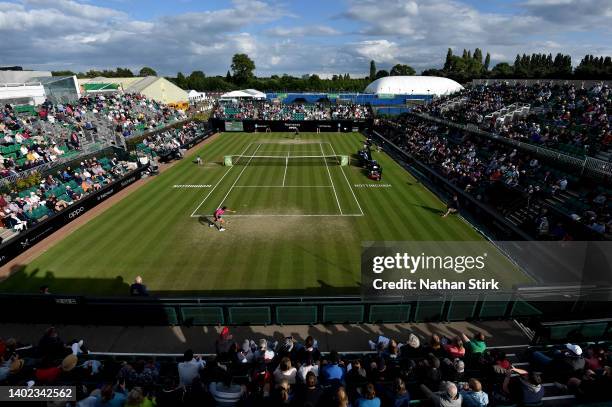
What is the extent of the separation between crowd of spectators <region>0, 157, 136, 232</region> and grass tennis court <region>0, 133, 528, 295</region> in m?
2.61

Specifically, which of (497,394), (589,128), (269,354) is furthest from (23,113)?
(589,128)

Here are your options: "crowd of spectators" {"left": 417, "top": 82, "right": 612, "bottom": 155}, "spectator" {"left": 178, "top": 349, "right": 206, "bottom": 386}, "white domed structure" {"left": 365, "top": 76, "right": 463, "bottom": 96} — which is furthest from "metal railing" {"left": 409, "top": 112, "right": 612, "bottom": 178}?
"white domed structure" {"left": 365, "top": 76, "right": 463, "bottom": 96}

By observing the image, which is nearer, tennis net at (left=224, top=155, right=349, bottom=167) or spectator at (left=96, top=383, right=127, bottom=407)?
spectator at (left=96, top=383, right=127, bottom=407)

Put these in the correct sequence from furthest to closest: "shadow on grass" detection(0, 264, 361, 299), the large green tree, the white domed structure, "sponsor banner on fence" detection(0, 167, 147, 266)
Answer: the large green tree → the white domed structure → "sponsor banner on fence" detection(0, 167, 147, 266) → "shadow on grass" detection(0, 264, 361, 299)

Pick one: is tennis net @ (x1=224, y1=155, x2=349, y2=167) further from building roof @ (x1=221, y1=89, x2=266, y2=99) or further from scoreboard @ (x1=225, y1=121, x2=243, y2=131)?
Result: building roof @ (x1=221, y1=89, x2=266, y2=99)

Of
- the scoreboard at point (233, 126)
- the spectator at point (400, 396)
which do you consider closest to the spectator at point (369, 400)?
the spectator at point (400, 396)

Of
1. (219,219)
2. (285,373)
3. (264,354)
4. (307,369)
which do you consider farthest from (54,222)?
(307,369)

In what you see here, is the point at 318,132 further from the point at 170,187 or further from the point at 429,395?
the point at 429,395

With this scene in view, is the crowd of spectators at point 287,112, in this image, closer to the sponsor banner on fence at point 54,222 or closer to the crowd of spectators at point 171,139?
the crowd of spectators at point 171,139

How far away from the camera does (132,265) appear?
17703 millimetres

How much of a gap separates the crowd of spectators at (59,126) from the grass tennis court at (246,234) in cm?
830

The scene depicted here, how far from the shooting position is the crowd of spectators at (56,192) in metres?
21.0

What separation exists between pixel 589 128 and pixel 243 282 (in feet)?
100

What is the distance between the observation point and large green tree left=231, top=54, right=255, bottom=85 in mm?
162850
